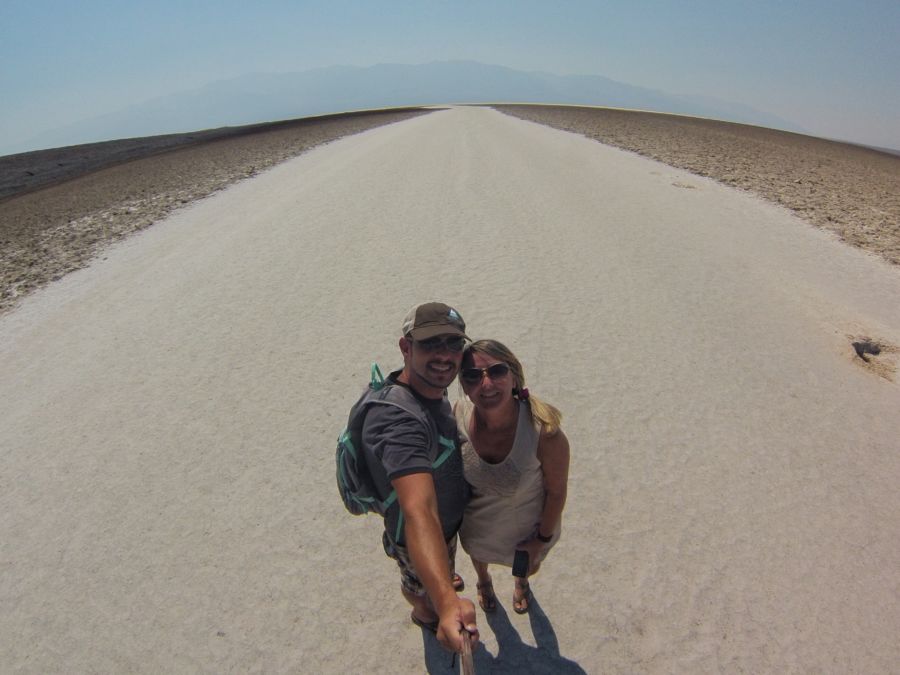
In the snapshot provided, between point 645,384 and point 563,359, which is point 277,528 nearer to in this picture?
point 563,359

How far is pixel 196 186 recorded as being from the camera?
15977 mm

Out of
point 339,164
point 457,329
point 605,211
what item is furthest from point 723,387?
point 339,164

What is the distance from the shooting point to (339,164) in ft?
58.6

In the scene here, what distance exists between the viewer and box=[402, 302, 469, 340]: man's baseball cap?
2.15 metres

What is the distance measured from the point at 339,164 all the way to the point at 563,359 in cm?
1491

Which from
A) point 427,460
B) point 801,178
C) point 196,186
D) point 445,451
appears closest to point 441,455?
point 445,451

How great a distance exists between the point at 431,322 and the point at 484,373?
339mm

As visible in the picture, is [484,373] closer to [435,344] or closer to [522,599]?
[435,344]

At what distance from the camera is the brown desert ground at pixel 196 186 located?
10.2m

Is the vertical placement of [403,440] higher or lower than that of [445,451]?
higher

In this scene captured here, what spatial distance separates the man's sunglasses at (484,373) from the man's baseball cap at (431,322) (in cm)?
17

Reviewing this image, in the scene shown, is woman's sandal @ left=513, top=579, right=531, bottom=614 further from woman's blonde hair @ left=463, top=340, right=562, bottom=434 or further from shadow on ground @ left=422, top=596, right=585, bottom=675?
woman's blonde hair @ left=463, top=340, right=562, bottom=434

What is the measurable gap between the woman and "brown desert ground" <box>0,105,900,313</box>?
9.27 meters

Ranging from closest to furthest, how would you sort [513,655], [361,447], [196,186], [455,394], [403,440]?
1. [403,440]
2. [361,447]
3. [513,655]
4. [455,394]
5. [196,186]
